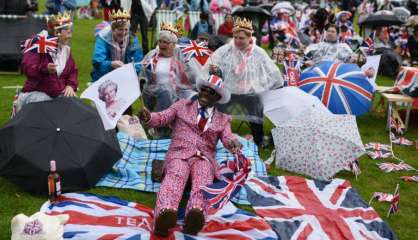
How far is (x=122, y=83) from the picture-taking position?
5.06 metres

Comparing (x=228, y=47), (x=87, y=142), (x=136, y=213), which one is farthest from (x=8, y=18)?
(x=136, y=213)

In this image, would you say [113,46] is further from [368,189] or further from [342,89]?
[368,189]

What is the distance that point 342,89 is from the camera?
290 inches

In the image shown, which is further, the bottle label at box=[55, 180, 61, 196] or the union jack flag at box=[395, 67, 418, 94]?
the union jack flag at box=[395, 67, 418, 94]

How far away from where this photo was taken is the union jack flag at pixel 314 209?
4.70 m

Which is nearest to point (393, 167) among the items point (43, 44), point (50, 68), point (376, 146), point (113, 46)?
point (376, 146)

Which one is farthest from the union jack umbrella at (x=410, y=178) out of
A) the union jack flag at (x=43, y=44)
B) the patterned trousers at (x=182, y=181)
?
the union jack flag at (x=43, y=44)

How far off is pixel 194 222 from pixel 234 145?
3.05ft

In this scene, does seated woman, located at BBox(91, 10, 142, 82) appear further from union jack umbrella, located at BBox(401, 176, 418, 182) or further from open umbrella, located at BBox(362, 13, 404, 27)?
open umbrella, located at BBox(362, 13, 404, 27)

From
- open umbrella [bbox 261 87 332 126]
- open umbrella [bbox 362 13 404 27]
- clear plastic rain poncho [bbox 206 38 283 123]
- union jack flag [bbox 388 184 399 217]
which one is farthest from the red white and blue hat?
open umbrella [bbox 362 13 404 27]

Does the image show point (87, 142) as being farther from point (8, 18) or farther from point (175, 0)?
point (175, 0)

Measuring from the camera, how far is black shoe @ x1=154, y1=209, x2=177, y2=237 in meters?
4.14

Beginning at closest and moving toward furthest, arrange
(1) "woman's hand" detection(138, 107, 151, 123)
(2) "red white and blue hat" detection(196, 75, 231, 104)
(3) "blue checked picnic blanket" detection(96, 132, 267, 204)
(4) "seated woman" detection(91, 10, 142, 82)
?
(1) "woman's hand" detection(138, 107, 151, 123) < (2) "red white and blue hat" detection(196, 75, 231, 104) < (3) "blue checked picnic blanket" detection(96, 132, 267, 204) < (4) "seated woman" detection(91, 10, 142, 82)

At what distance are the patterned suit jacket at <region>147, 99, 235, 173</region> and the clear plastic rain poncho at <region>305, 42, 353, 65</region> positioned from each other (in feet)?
12.9
